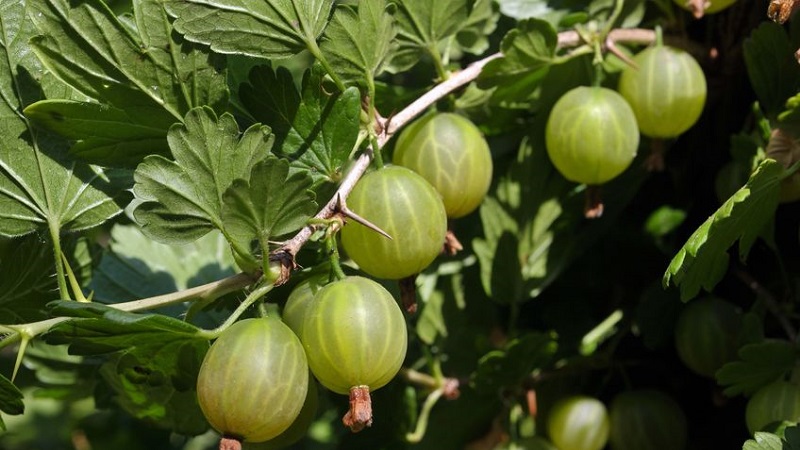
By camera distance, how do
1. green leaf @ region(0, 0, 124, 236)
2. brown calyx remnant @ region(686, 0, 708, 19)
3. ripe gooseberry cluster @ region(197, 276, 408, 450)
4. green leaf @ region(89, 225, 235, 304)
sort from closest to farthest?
ripe gooseberry cluster @ region(197, 276, 408, 450) → green leaf @ region(0, 0, 124, 236) → brown calyx remnant @ region(686, 0, 708, 19) → green leaf @ region(89, 225, 235, 304)

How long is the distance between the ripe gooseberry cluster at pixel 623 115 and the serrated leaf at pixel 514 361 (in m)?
0.16

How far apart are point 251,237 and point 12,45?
10.1 inches

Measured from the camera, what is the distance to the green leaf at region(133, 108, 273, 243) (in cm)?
67

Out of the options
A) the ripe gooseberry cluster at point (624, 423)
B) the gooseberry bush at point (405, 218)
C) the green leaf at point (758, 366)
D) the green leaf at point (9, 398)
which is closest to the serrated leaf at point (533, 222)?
the gooseberry bush at point (405, 218)

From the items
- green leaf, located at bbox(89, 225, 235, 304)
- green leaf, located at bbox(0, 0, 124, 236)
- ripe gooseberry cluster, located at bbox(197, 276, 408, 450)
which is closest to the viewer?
ripe gooseberry cluster, located at bbox(197, 276, 408, 450)

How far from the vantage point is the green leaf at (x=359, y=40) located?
0.74 metres

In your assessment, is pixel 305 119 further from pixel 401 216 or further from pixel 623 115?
pixel 623 115

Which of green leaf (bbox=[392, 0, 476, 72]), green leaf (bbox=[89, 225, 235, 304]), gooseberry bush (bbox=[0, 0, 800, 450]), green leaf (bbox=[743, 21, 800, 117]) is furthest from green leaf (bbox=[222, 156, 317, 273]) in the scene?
green leaf (bbox=[743, 21, 800, 117])

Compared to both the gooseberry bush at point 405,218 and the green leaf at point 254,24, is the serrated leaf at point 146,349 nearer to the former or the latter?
the gooseberry bush at point 405,218

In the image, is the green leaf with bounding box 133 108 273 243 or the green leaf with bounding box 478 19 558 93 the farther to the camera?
the green leaf with bounding box 478 19 558 93

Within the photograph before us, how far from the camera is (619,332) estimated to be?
3.33ft

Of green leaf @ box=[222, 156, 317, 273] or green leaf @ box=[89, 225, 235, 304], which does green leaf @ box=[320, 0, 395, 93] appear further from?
green leaf @ box=[89, 225, 235, 304]

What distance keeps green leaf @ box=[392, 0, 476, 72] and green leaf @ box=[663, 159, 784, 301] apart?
11.3 inches

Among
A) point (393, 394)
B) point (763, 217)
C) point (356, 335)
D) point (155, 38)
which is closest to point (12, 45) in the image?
point (155, 38)
